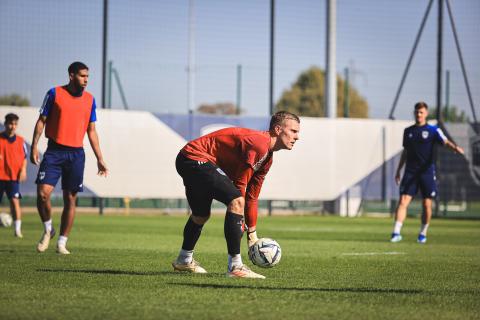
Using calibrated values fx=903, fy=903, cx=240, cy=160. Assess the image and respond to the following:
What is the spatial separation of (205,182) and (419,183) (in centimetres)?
825

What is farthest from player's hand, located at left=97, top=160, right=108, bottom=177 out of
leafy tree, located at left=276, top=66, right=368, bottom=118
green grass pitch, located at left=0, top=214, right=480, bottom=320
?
leafy tree, located at left=276, top=66, right=368, bottom=118

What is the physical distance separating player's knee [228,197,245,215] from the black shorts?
27 mm

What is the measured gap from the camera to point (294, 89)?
2719 inches

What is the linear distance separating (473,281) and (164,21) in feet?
65.9

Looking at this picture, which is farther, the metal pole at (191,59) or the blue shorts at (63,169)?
the metal pole at (191,59)

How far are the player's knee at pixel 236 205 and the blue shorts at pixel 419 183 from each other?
7.88 m

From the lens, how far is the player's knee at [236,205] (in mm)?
7727

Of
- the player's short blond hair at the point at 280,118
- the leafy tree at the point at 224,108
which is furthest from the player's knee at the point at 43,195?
the leafy tree at the point at 224,108

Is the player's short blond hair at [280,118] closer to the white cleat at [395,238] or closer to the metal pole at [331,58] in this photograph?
the white cleat at [395,238]

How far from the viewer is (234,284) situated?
730 cm

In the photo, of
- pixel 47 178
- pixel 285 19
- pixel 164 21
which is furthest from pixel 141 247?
pixel 285 19

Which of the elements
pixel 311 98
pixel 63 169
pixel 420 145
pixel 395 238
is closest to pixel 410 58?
pixel 420 145

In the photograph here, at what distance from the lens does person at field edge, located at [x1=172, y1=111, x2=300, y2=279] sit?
763 cm

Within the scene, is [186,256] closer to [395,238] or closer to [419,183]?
[395,238]
